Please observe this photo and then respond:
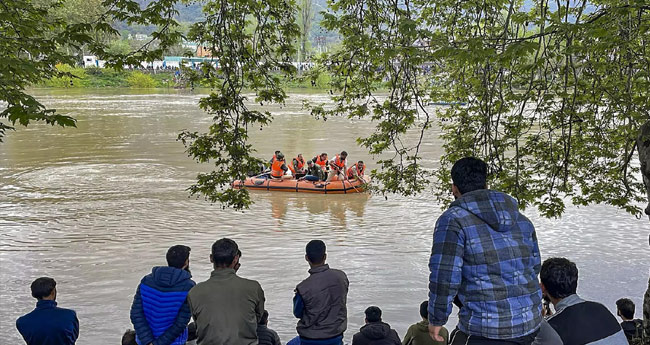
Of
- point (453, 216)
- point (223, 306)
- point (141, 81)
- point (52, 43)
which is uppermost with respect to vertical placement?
point (52, 43)

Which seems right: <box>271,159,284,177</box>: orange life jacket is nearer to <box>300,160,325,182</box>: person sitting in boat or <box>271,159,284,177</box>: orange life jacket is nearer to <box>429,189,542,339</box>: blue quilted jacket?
<box>300,160,325,182</box>: person sitting in boat

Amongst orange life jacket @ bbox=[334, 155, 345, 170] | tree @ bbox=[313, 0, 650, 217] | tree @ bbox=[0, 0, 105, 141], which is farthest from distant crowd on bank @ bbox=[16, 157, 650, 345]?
orange life jacket @ bbox=[334, 155, 345, 170]

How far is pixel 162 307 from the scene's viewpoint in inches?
154

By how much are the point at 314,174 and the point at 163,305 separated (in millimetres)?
16461

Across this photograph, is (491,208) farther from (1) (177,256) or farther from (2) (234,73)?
(2) (234,73)

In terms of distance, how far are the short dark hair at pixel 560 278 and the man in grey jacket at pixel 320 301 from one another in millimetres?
1800

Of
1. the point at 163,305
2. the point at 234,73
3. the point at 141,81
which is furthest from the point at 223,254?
the point at 141,81

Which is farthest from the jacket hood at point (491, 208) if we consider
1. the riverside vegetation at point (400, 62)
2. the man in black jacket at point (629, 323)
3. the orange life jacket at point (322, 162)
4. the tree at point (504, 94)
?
the orange life jacket at point (322, 162)

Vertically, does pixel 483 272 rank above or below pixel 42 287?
above

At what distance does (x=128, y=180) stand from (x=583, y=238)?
15199 millimetres

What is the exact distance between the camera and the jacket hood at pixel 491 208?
2701 millimetres

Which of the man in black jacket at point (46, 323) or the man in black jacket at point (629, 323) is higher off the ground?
the man in black jacket at point (46, 323)

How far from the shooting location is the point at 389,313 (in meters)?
9.84

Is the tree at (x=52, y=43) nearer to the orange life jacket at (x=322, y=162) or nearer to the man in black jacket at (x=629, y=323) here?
the man in black jacket at (x=629, y=323)
